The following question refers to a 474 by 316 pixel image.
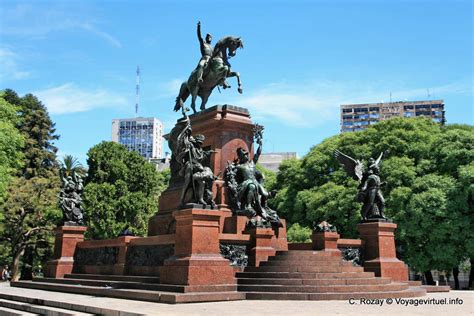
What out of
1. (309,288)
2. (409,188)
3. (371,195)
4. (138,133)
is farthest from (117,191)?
(138,133)

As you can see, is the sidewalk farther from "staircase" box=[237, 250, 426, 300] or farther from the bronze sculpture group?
the bronze sculpture group

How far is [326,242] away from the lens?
57.3ft

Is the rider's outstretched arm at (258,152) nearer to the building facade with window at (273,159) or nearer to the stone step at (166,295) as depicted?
the stone step at (166,295)

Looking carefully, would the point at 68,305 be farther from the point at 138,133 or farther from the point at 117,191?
the point at 138,133

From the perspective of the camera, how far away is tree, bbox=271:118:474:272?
28.2m

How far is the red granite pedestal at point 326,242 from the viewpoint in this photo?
17.4 m

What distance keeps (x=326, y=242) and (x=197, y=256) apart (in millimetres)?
5872

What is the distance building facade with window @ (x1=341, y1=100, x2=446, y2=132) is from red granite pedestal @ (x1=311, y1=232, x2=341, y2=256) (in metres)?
103

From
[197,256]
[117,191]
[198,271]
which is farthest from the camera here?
[117,191]

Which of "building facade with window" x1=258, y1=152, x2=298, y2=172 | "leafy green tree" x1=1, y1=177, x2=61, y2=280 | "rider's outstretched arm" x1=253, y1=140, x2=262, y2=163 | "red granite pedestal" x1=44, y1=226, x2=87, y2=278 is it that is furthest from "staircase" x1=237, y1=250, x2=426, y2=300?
"building facade with window" x1=258, y1=152, x2=298, y2=172

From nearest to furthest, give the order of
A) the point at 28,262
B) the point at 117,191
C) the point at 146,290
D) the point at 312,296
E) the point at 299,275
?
1. the point at 312,296
2. the point at 146,290
3. the point at 299,275
4. the point at 117,191
5. the point at 28,262

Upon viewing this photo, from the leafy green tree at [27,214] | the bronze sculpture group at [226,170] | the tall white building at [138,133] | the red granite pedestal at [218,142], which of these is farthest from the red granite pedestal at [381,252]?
the tall white building at [138,133]

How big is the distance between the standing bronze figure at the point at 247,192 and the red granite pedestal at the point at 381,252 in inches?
138

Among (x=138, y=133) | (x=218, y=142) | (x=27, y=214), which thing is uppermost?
(x=138, y=133)
